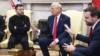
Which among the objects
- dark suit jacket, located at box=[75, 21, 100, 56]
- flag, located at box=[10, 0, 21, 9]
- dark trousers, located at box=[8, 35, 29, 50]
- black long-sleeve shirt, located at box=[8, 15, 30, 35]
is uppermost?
dark suit jacket, located at box=[75, 21, 100, 56]

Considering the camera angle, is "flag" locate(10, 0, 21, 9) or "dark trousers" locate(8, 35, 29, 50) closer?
"dark trousers" locate(8, 35, 29, 50)

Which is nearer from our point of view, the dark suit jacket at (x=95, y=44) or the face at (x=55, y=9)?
the dark suit jacket at (x=95, y=44)

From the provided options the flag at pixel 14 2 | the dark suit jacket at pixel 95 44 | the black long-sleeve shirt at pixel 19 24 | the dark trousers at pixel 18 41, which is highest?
the dark suit jacket at pixel 95 44

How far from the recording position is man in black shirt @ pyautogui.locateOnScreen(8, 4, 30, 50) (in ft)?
16.4

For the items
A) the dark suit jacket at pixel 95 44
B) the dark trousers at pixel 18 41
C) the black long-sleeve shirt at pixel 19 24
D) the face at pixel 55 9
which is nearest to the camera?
the dark suit jacket at pixel 95 44

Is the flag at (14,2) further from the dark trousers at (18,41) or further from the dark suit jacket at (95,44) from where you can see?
the dark suit jacket at (95,44)

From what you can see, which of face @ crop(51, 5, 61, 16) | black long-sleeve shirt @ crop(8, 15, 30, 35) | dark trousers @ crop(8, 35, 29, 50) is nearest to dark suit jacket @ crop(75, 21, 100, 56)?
face @ crop(51, 5, 61, 16)

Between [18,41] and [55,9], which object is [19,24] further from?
[55,9]

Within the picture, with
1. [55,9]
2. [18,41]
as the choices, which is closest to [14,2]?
[18,41]

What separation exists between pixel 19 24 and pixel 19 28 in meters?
0.16

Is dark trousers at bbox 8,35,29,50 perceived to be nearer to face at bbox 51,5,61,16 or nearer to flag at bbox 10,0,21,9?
face at bbox 51,5,61,16

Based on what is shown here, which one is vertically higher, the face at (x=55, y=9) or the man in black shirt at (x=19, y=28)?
the face at (x=55, y=9)

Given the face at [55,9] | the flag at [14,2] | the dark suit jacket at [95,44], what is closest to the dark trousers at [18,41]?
the face at [55,9]

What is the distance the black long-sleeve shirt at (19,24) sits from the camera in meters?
5.12
